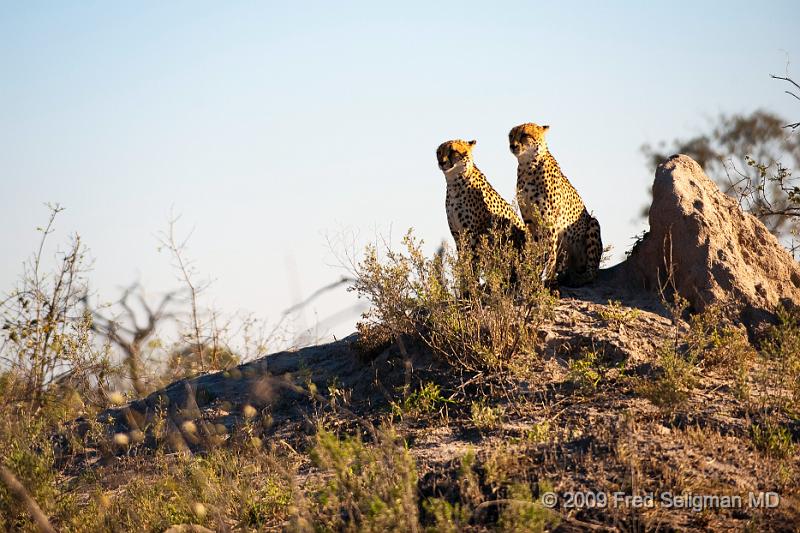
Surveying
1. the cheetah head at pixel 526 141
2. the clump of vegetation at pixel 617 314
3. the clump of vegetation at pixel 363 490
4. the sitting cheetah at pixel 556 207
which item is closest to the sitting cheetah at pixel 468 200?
the sitting cheetah at pixel 556 207

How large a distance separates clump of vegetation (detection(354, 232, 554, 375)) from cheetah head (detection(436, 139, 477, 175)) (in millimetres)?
1015

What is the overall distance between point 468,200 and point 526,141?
628mm

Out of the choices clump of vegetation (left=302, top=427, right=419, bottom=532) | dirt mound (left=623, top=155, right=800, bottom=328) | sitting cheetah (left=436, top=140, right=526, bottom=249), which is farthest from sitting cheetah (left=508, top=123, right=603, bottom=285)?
clump of vegetation (left=302, top=427, right=419, bottom=532)

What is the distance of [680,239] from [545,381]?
173 cm

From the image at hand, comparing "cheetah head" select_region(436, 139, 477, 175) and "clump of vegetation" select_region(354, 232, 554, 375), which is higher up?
"cheetah head" select_region(436, 139, 477, 175)

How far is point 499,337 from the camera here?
5754 millimetres

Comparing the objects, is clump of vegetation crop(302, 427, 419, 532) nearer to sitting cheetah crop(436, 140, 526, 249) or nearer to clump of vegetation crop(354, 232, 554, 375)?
clump of vegetation crop(354, 232, 554, 375)

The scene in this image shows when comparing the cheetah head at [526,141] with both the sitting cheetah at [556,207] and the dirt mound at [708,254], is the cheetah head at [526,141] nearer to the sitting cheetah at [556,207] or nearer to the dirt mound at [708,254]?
the sitting cheetah at [556,207]

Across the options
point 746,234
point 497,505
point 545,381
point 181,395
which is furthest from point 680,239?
point 181,395

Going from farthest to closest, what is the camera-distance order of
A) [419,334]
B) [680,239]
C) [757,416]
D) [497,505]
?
[680,239], [419,334], [757,416], [497,505]

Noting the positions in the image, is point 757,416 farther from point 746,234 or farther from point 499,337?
point 746,234

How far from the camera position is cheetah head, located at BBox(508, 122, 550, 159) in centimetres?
696

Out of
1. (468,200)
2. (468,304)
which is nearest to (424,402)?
(468,304)

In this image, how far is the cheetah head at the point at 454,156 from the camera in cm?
700
